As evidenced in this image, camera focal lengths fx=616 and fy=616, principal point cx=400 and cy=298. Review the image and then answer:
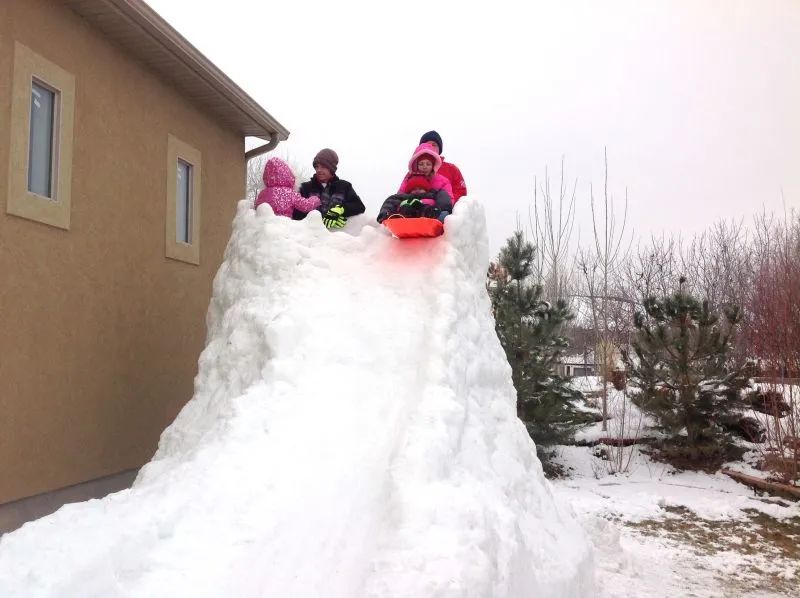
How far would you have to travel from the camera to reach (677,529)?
23.0 feet

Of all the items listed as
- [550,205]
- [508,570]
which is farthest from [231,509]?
[550,205]

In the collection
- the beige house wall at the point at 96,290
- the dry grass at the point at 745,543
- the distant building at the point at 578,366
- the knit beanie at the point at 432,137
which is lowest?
the dry grass at the point at 745,543

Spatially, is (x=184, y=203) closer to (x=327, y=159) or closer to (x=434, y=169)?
(x=327, y=159)

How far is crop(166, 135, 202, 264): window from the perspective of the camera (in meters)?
7.12

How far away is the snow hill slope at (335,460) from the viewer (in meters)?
2.56

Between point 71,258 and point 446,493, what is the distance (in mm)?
4249

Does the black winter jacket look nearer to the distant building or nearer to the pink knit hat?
the pink knit hat

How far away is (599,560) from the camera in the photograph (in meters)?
5.26

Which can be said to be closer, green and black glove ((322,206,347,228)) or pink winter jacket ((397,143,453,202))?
pink winter jacket ((397,143,453,202))

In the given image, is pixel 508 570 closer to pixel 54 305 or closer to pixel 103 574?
pixel 103 574

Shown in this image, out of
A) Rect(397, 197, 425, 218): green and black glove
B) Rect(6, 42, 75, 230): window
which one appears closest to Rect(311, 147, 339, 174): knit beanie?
Rect(397, 197, 425, 218): green and black glove

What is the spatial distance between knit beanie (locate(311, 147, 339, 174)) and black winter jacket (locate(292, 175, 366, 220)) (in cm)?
13

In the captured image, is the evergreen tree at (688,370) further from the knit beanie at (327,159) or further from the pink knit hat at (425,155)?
the knit beanie at (327,159)

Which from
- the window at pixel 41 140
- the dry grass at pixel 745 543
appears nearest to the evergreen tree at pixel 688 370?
the dry grass at pixel 745 543
